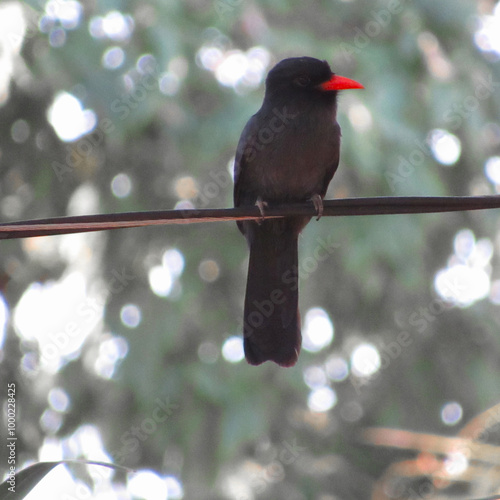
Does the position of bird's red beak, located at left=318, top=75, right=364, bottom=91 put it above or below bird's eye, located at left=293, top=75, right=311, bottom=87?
below

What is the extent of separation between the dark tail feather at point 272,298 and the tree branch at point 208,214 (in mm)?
1413

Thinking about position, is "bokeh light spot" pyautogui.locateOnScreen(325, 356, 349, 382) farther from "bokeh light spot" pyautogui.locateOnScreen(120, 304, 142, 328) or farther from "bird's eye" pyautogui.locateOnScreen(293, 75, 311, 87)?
"bird's eye" pyautogui.locateOnScreen(293, 75, 311, 87)

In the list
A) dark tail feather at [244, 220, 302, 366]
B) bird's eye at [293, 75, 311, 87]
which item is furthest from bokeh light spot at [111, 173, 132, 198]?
bird's eye at [293, 75, 311, 87]

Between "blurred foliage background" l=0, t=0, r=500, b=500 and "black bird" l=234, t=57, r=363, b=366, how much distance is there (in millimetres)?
667

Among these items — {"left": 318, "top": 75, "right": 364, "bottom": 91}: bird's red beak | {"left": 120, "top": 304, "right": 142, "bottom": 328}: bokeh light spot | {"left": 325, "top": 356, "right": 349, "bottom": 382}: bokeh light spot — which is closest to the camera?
{"left": 318, "top": 75, "right": 364, "bottom": 91}: bird's red beak

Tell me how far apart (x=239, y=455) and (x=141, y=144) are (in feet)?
8.26

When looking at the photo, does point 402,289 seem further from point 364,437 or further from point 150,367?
point 150,367

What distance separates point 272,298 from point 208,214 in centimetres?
174

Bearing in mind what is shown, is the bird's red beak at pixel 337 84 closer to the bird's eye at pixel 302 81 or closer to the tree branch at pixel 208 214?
the bird's eye at pixel 302 81

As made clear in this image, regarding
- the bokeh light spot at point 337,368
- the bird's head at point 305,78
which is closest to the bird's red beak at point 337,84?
the bird's head at point 305,78

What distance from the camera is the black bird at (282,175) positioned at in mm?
3986

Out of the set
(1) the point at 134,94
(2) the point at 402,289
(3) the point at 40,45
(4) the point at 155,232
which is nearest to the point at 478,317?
(2) the point at 402,289

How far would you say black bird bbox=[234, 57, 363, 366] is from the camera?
3.99 metres

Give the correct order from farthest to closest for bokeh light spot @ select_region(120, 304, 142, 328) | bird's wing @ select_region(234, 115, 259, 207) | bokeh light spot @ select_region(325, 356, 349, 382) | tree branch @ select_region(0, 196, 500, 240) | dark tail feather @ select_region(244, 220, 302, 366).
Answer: bokeh light spot @ select_region(325, 356, 349, 382) → bokeh light spot @ select_region(120, 304, 142, 328) → bird's wing @ select_region(234, 115, 259, 207) → dark tail feather @ select_region(244, 220, 302, 366) → tree branch @ select_region(0, 196, 500, 240)
